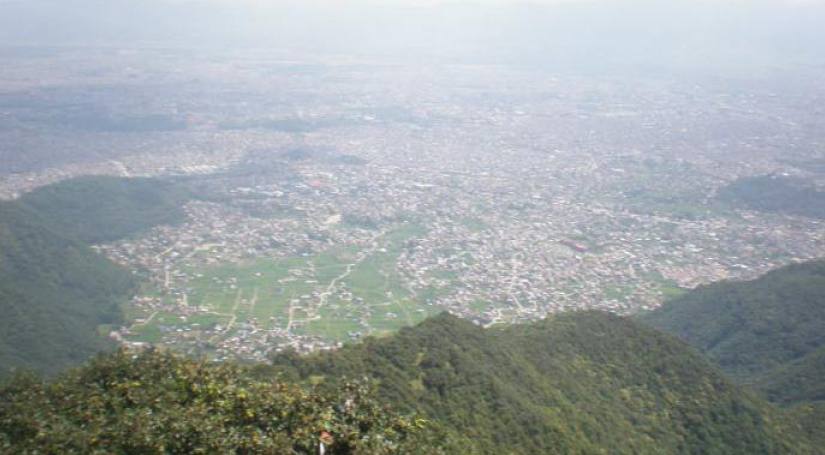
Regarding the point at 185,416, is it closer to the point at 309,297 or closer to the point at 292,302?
the point at 292,302

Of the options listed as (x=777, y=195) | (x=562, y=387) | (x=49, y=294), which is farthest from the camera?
(x=777, y=195)

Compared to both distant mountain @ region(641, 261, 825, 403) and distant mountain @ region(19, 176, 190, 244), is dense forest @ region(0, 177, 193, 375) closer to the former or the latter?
distant mountain @ region(19, 176, 190, 244)

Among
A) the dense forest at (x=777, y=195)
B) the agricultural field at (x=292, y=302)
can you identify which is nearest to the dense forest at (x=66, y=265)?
the agricultural field at (x=292, y=302)

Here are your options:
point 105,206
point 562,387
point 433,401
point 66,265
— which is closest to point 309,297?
point 66,265

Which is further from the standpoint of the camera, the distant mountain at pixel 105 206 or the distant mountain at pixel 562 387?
the distant mountain at pixel 105 206

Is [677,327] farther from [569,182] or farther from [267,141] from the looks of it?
[267,141]

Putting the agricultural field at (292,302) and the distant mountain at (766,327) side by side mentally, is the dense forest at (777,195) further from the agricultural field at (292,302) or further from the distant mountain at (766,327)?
the agricultural field at (292,302)
